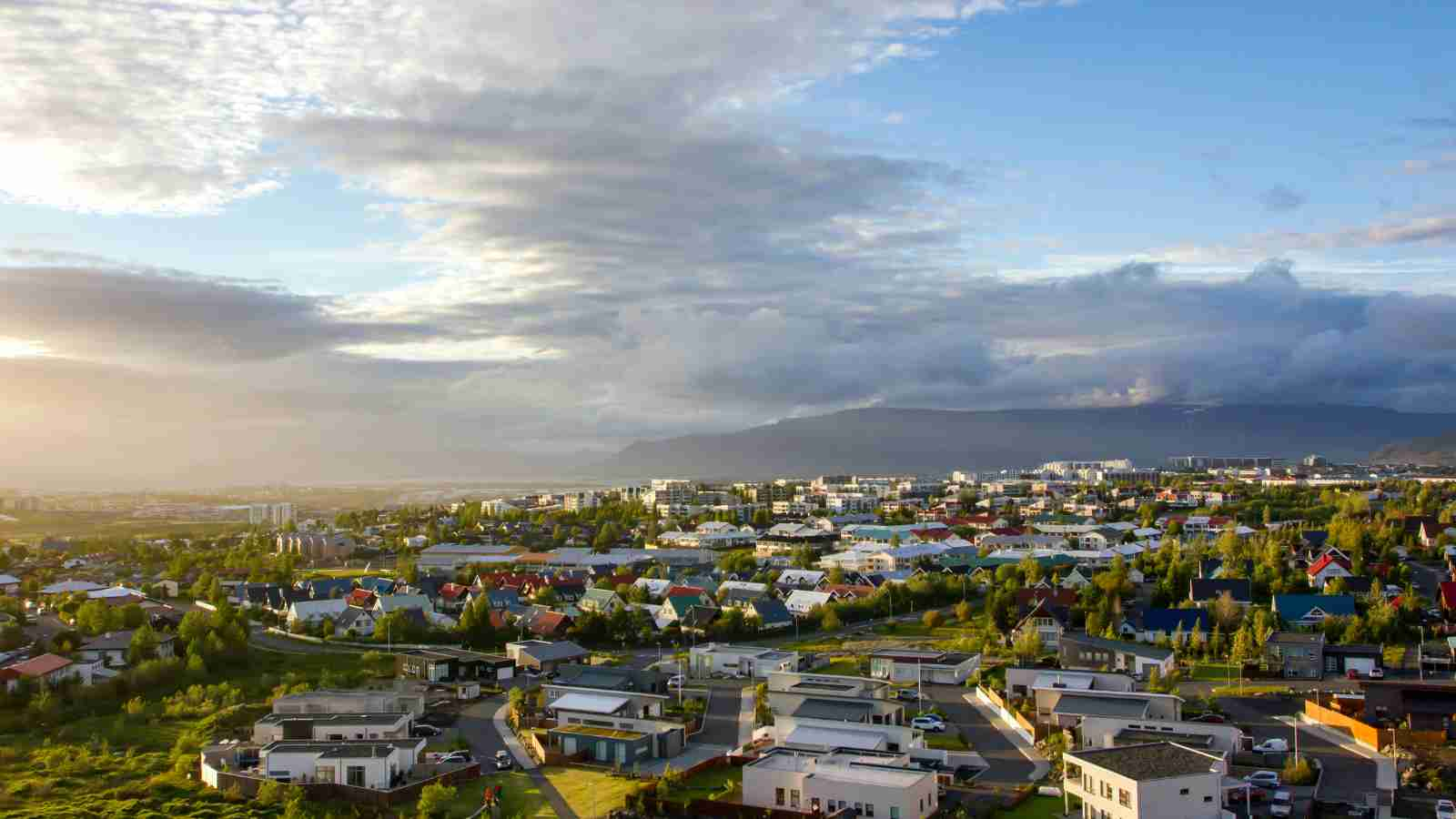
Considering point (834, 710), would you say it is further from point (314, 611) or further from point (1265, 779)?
point (314, 611)

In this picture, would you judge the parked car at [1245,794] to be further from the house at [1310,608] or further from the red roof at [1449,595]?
the red roof at [1449,595]

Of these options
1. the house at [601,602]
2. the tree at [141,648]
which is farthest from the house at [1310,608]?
the tree at [141,648]

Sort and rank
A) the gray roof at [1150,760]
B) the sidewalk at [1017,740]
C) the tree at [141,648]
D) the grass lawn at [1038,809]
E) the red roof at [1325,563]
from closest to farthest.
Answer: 1. the gray roof at [1150,760]
2. the grass lawn at [1038,809]
3. the sidewalk at [1017,740]
4. the tree at [141,648]
5. the red roof at [1325,563]

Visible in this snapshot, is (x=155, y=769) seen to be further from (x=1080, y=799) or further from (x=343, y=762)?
(x=1080, y=799)

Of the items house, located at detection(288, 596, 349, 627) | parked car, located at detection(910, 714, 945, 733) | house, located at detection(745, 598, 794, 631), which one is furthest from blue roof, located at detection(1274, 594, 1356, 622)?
house, located at detection(288, 596, 349, 627)

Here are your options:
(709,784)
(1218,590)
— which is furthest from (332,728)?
(1218,590)

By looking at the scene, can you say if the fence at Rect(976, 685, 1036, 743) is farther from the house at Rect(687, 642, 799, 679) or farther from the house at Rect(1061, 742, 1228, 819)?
the house at Rect(687, 642, 799, 679)

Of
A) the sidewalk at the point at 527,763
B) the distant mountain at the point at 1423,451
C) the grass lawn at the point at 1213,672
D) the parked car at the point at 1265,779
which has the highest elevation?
the distant mountain at the point at 1423,451
